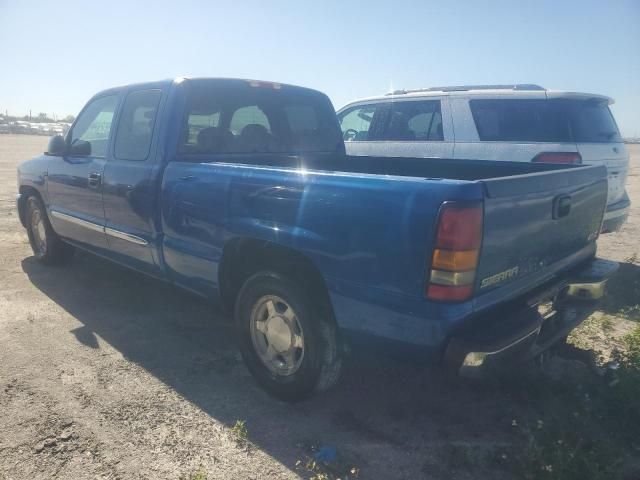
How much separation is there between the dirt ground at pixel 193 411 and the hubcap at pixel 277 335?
25cm

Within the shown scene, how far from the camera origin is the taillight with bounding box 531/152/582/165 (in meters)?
5.09

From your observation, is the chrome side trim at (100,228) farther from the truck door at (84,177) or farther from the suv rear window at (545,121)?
the suv rear window at (545,121)

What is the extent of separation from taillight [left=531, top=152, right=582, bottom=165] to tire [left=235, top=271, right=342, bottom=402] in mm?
3742

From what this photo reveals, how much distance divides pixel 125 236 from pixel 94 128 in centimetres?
135

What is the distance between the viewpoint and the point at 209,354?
354 centimetres

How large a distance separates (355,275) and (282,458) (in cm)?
102

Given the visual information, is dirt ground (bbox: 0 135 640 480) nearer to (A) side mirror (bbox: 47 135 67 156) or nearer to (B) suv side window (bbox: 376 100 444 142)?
(A) side mirror (bbox: 47 135 67 156)

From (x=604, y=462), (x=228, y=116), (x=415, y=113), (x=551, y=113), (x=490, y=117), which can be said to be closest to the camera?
(x=604, y=462)

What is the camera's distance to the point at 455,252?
206 cm

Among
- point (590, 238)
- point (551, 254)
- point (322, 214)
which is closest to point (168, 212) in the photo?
point (322, 214)

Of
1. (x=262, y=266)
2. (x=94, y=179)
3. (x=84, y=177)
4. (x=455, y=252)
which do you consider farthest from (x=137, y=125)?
(x=455, y=252)

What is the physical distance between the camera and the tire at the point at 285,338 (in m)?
2.66

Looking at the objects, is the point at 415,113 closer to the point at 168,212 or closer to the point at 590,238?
the point at 590,238

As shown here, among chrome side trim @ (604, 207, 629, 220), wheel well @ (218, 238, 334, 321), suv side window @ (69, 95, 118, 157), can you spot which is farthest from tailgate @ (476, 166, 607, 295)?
suv side window @ (69, 95, 118, 157)
